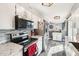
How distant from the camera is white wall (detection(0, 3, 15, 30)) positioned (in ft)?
6.38

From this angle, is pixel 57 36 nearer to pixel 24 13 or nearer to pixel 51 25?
pixel 51 25

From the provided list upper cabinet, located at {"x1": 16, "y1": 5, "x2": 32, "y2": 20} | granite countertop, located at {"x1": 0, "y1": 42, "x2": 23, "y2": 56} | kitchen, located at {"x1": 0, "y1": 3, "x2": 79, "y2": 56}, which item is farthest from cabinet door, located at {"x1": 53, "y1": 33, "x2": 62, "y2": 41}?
upper cabinet, located at {"x1": 16, "y1": 5, "x2": 32, "y2": 20}

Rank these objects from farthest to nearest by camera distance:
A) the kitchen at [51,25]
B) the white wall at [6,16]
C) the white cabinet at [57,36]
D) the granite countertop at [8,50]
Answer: the white cabinet at [57,36]
the kitchen at [51,25]
the white wall at [6,16]
the granite countertop at [8,50]

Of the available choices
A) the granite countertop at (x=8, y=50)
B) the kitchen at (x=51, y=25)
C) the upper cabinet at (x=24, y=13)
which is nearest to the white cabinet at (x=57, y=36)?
the kitchen at (x=51, y=25)

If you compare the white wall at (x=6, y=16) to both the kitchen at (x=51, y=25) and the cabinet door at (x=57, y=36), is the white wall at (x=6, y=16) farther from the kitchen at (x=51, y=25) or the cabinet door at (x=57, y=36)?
the cabinet door at (x=57, y=36)

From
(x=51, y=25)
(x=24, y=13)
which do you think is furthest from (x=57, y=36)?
(x=24, y=13)

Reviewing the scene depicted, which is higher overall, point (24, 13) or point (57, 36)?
point (24, 13)

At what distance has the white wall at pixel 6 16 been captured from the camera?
6.38 ft

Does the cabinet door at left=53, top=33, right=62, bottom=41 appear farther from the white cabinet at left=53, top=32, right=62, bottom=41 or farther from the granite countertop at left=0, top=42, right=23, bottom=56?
the granite countertop at left=0, top=42, right=23, bottom=56

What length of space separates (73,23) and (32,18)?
143 centimetres

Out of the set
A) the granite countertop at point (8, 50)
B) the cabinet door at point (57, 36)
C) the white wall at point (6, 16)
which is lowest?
the granite countertop at point (8, 50)

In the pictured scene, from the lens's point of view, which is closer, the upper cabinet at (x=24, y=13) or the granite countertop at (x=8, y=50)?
the granite countertop at (x=8, y=50)

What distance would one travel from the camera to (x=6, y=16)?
2105mm

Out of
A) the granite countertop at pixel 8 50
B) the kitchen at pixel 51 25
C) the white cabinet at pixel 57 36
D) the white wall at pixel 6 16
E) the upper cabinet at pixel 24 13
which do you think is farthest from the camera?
the upper cabinet at pixel 24 13
